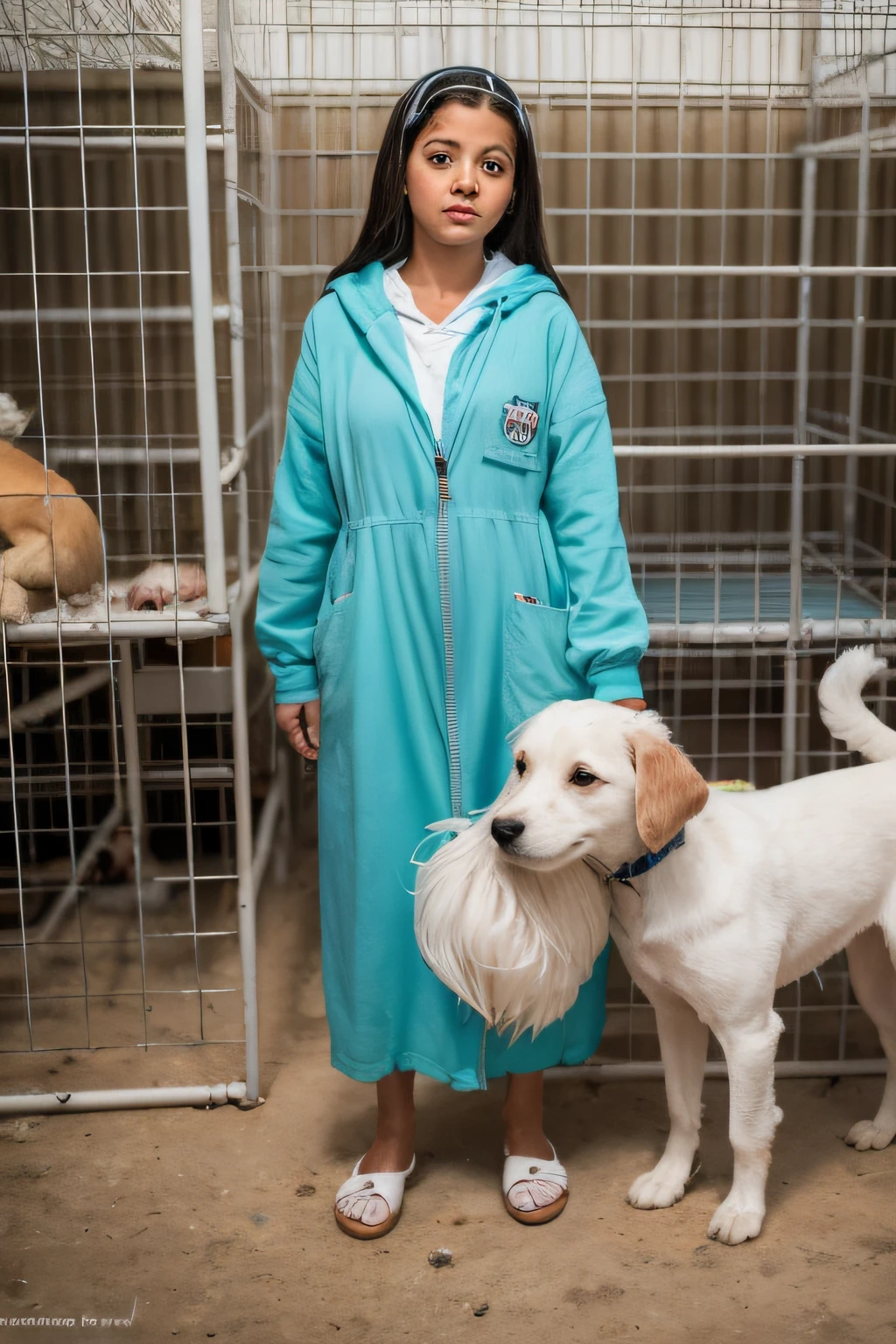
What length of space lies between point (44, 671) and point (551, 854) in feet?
6.24

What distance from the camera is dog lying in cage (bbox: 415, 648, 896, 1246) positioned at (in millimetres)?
1524

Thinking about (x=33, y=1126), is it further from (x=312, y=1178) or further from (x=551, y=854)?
(x=551, y=854)

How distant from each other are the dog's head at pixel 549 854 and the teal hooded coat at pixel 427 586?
Answer: 141 mm

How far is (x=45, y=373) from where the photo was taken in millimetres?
2775

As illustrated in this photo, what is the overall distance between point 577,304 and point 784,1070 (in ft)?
6.12

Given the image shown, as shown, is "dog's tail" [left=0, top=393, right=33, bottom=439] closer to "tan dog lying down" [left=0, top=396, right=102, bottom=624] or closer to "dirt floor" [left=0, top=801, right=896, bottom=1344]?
"tan dog lying down" [left=0, top=396, right=102, bottom=624]

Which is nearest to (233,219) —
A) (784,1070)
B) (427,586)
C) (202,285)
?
(202,285)

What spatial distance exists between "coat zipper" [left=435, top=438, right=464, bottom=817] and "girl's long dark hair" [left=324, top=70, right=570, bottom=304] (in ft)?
1.03

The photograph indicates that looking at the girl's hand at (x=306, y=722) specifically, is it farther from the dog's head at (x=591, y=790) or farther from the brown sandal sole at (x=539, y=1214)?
the brown sandal sole at (x=539, y=1214)

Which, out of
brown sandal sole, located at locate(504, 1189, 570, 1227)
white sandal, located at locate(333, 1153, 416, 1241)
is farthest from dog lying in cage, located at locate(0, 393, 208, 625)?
brown sandal sole, located at locate(504, 1189, 570, 1227)

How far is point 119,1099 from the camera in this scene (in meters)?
2.18

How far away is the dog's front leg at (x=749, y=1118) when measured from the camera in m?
1.71

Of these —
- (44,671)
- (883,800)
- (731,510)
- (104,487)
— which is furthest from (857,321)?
(44,671)

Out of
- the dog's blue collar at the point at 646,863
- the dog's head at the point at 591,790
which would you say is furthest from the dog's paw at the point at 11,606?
the dog's blue collar at the point at 646,863
